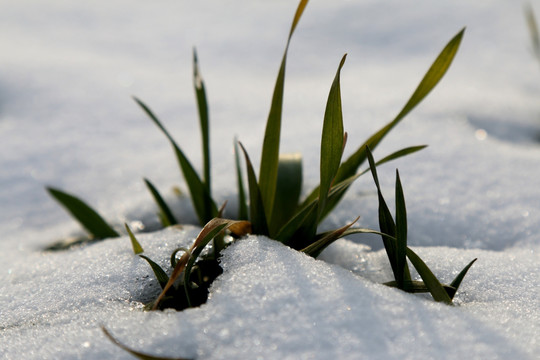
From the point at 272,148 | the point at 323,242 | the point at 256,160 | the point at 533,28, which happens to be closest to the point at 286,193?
the point at 272,148

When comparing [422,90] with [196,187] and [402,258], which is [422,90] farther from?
[196,187]

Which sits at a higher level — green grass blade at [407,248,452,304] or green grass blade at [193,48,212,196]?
green grass blade at [193,48,212,196]

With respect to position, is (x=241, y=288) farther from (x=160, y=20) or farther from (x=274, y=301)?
(x=160, y=20)

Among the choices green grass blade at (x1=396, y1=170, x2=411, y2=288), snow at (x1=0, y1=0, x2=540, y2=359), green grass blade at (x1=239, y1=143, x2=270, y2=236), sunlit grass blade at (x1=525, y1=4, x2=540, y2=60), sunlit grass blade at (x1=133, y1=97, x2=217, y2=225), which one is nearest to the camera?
snow at (x1=0, y1=0, x2=540, y2=359)

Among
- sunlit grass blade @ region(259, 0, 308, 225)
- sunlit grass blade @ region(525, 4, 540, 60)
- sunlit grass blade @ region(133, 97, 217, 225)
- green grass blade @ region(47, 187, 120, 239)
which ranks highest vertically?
sunlit grass blade @ region(525, 4, 540, 60)

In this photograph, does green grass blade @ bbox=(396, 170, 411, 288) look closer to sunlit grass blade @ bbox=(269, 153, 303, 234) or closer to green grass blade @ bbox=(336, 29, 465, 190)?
green grass blade @ bbox=(336, 29, 465, 190)

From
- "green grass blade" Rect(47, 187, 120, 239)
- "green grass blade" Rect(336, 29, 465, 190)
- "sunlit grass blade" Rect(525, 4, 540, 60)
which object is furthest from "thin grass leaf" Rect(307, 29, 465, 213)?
"sunlit grass blade" Rect(525, 4, 540, 60)

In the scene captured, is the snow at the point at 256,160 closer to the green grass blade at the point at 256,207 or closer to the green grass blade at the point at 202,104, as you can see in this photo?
the green grass blade at the point at 256,207
